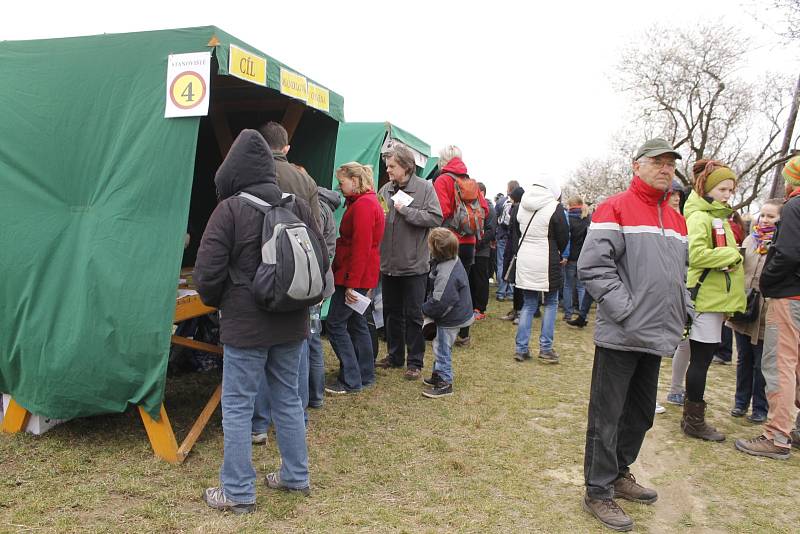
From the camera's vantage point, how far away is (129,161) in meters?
3.37

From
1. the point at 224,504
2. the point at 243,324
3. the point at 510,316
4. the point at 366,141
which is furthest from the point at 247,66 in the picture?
the point at 510,316

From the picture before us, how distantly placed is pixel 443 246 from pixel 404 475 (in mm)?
2046

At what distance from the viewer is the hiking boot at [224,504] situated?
285 centimetres

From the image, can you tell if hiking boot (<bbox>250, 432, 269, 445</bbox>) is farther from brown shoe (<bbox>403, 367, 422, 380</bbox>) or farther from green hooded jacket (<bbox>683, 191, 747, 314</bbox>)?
green hooded jacket (<bbox>683, 191, 747, 314</bbox>)

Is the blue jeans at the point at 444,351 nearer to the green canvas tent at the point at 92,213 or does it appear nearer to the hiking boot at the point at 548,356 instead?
the hiking boot at the point at 548,356

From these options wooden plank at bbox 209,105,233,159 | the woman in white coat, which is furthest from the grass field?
wooden plank at bbox 209,105,233,159

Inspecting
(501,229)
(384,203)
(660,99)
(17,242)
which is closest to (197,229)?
(384,203)

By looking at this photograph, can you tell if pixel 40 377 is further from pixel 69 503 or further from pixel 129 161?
pixel 129 161

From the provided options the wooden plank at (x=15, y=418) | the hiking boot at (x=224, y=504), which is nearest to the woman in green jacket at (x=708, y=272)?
the hiking boot at (x=224, y=504)

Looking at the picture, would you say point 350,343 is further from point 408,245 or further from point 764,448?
point 764,448

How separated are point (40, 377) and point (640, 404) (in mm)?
3448

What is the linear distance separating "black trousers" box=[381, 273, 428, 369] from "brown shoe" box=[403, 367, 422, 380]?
0.03 meters

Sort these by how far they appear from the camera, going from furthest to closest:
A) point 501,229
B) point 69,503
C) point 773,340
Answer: point 501,229, point 773,340, point 69,503

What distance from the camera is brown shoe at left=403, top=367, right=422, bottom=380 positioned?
17.7 ft
